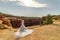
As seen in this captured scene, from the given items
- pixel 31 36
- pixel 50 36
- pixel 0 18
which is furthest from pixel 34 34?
pixel 0 18

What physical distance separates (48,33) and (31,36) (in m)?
1.16

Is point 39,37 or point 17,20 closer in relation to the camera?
point 39,37

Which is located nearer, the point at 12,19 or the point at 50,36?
the point at 50,36

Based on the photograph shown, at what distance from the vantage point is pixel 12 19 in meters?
21.0

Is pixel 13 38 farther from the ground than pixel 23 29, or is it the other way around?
pixel 23 29

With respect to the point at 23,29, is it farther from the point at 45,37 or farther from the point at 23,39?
the point at 45,37

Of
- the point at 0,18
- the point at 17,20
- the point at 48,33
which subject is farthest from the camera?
the point at 17,20

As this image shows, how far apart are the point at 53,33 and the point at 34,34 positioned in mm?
1240

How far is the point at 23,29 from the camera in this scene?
9.59 meters

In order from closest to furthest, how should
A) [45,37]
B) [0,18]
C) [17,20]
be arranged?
[45,37]
[0,18]
[17,20]

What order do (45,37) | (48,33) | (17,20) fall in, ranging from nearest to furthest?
1. (45,37)
2. (48,33)
3. (17,20)

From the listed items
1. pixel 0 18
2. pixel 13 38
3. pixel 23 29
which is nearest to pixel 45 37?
pixel 23 29

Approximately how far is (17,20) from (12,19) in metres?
0.83

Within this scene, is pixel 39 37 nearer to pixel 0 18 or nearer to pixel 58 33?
pixel 58 33
